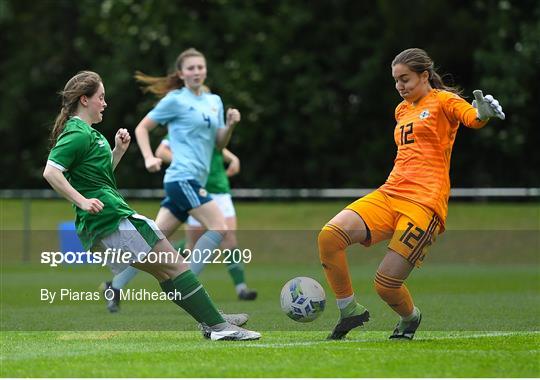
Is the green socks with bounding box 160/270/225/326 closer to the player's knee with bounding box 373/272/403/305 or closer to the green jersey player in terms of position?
→ the green jersey player

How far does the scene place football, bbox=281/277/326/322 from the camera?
8.35 metres

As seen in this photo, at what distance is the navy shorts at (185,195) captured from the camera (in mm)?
11586

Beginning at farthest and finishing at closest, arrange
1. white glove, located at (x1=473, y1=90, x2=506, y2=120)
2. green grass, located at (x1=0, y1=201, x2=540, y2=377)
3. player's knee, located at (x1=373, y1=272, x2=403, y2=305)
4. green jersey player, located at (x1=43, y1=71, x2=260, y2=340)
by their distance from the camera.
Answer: player's knee, located at (x1=373, y1=272, x2=403, y2=305)
green jersey player, located at (x1=43, y1=71, x2=260, y2=340)
white glove, located at (x1=473, y1=90, x2=506, y2=120)
green grass, located at (x1=0, y1=201, x2=540, y2=377)

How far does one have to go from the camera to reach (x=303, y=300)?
8367 mm

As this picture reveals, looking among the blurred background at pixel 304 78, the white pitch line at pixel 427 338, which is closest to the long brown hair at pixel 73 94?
the white pitch line at pixel 427 338

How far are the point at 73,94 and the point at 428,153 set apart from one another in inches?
100

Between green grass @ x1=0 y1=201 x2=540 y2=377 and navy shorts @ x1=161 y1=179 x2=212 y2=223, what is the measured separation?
1043 mm

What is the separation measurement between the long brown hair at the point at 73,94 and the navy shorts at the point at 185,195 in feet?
11.9

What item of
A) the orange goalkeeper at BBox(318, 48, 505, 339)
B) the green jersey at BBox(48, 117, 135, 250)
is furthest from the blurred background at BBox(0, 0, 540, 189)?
the green jersey at BBox(48, 117, 135, 250)

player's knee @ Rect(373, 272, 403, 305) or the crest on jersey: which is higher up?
the crest on jersey

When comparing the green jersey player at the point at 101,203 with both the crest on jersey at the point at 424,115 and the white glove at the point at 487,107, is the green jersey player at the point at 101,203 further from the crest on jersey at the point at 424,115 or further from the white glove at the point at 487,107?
the white glove at the point at 487,107

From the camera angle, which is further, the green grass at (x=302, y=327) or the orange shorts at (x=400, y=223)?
the orange shorts at (x=400, y=223)

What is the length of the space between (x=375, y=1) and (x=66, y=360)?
23327 millimetres

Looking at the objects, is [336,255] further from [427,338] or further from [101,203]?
[101,203]
